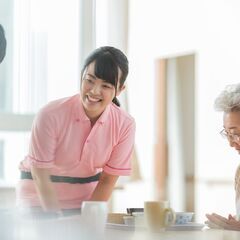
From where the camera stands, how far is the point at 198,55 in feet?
5.47

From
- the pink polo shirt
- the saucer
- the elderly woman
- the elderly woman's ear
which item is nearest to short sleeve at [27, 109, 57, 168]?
the pink polo shirt

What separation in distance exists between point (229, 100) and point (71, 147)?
318 millimetres

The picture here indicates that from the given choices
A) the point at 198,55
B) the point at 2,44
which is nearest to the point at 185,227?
the point at 2,44

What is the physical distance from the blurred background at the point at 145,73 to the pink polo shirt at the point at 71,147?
0.02 meters

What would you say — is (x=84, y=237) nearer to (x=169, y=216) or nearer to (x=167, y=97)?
(x=169, y=216)

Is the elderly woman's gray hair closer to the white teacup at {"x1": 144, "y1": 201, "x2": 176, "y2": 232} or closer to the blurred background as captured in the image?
the blurred background

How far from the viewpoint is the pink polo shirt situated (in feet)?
3.28

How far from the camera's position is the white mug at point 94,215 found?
35.2 inches

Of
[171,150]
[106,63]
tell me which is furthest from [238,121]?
[171,150]

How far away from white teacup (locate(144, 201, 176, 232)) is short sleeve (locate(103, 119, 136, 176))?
0.29 ft

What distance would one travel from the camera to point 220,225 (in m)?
1.13

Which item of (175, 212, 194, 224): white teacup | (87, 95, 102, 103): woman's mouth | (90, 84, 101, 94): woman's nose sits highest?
(90, 84, 101, 94): woman's nose

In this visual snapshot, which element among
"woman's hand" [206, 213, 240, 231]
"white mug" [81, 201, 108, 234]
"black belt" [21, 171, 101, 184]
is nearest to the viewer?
"white mug" [81, 201, 108, 234]

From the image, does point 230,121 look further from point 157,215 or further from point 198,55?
point 198,55
